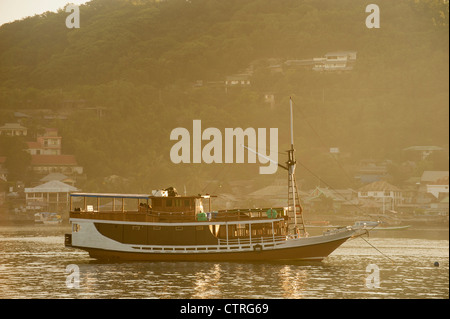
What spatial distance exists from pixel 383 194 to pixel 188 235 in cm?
12207

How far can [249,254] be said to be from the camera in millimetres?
69562

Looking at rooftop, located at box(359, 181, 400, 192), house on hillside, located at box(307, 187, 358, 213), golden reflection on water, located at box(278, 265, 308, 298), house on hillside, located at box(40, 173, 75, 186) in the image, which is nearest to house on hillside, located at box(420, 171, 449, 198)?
rooftop, located at box(359, 181, 400, 192)

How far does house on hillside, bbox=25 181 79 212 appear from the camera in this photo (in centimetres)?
18020

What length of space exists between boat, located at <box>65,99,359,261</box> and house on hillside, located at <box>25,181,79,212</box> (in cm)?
10998

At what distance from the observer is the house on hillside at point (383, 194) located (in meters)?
184

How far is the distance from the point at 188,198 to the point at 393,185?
134661 millimetres

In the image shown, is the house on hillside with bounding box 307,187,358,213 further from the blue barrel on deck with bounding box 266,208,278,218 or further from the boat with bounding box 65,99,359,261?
the blue barrel on deck with bounding box 266,208,278,218

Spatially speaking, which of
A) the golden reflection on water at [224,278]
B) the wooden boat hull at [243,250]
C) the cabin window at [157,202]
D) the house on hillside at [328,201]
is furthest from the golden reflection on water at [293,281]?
the house on hillside at [328,201]

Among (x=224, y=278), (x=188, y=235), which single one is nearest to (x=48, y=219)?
(x=188, y=235)
